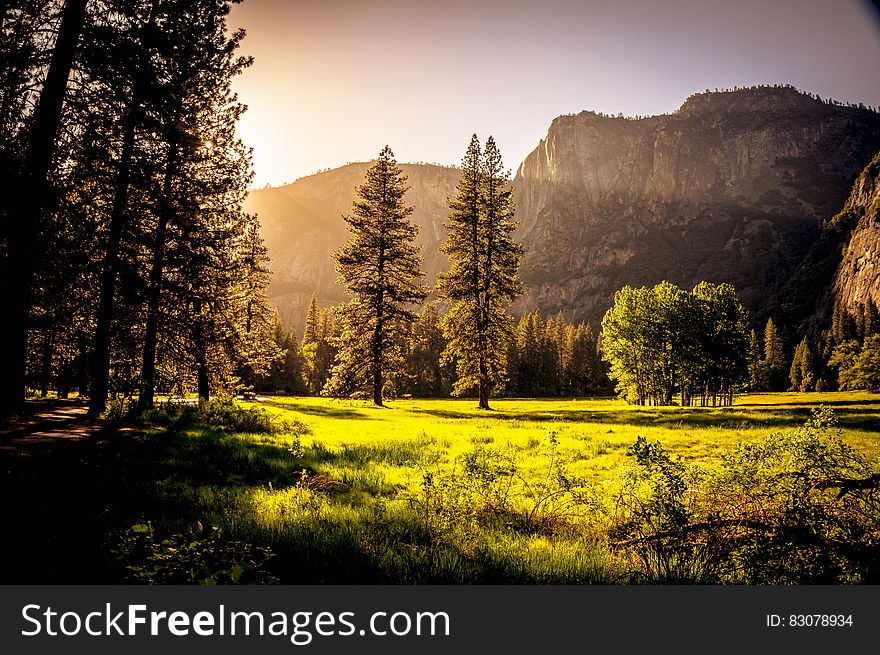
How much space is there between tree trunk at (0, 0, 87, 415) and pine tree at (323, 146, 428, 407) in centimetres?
1954

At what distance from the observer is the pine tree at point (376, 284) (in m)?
28.6

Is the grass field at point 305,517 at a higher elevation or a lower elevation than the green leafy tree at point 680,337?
lower

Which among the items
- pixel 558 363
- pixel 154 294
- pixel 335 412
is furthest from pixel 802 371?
pixel 154 294

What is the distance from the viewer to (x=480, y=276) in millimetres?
27953

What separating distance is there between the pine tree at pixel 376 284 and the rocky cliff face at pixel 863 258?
15704 cm

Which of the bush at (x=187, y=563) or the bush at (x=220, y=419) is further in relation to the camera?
the bush at (x=220, y=419)

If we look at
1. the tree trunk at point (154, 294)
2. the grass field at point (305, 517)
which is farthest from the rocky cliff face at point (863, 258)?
the tree trunk at point (154, 294)

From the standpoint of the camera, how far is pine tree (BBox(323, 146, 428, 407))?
2862 cm

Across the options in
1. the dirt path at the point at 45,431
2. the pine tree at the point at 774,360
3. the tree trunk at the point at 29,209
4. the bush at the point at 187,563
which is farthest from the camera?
the pine tree at the point at 774,360

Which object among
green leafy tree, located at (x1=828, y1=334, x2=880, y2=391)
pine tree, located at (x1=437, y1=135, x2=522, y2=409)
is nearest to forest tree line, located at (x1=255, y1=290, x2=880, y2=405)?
green leafy tree, located at (x1=828, y1=334, x2=880, y2=391)

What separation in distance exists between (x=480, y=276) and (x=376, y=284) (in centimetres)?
765

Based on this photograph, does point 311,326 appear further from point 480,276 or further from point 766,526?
point 766,526

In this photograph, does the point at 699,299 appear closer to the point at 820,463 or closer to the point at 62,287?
the point at 820,463

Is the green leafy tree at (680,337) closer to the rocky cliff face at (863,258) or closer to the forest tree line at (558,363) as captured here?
the forest tree line at (558,363)
